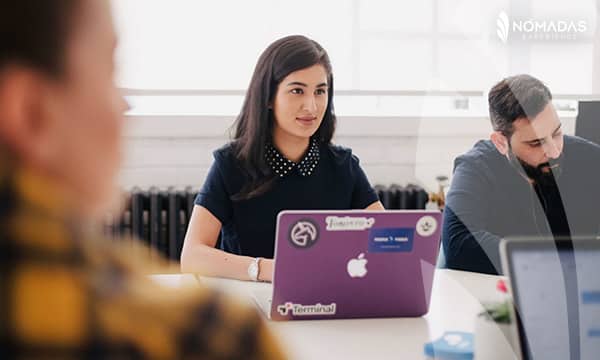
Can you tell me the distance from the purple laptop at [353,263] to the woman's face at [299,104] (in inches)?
32.1

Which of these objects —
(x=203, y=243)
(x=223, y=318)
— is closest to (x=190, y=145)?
(x=203, y=243)

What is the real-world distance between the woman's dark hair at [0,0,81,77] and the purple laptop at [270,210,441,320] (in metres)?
1.24

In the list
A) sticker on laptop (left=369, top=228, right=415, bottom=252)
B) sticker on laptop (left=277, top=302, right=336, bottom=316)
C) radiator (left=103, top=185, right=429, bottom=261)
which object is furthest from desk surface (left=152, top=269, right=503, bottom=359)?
radiator (left=103, top=185, right=429, bottom=261)

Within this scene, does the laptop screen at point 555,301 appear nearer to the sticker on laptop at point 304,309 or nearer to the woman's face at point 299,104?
the sticker on laptop at point 304,309

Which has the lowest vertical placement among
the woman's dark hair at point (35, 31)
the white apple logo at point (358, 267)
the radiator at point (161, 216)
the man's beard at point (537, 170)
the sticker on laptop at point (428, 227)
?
the radiator at point (161, 216)

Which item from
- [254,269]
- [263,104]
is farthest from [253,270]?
[263,104]

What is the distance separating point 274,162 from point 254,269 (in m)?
0.47

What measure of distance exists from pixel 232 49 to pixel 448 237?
142cm

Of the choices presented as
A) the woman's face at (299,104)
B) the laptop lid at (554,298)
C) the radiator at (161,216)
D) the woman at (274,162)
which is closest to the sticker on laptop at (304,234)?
the laptop lid at (554,298)

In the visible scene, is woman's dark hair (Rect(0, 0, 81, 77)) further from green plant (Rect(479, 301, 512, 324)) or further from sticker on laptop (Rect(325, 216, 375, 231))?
sticker on laptop (Rect(325, 216, 375, 231))

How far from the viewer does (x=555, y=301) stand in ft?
3.28

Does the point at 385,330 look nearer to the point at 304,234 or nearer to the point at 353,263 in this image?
the point at 353,263

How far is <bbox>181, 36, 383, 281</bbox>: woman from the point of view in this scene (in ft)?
7.47

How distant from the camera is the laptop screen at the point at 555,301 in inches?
38.9
